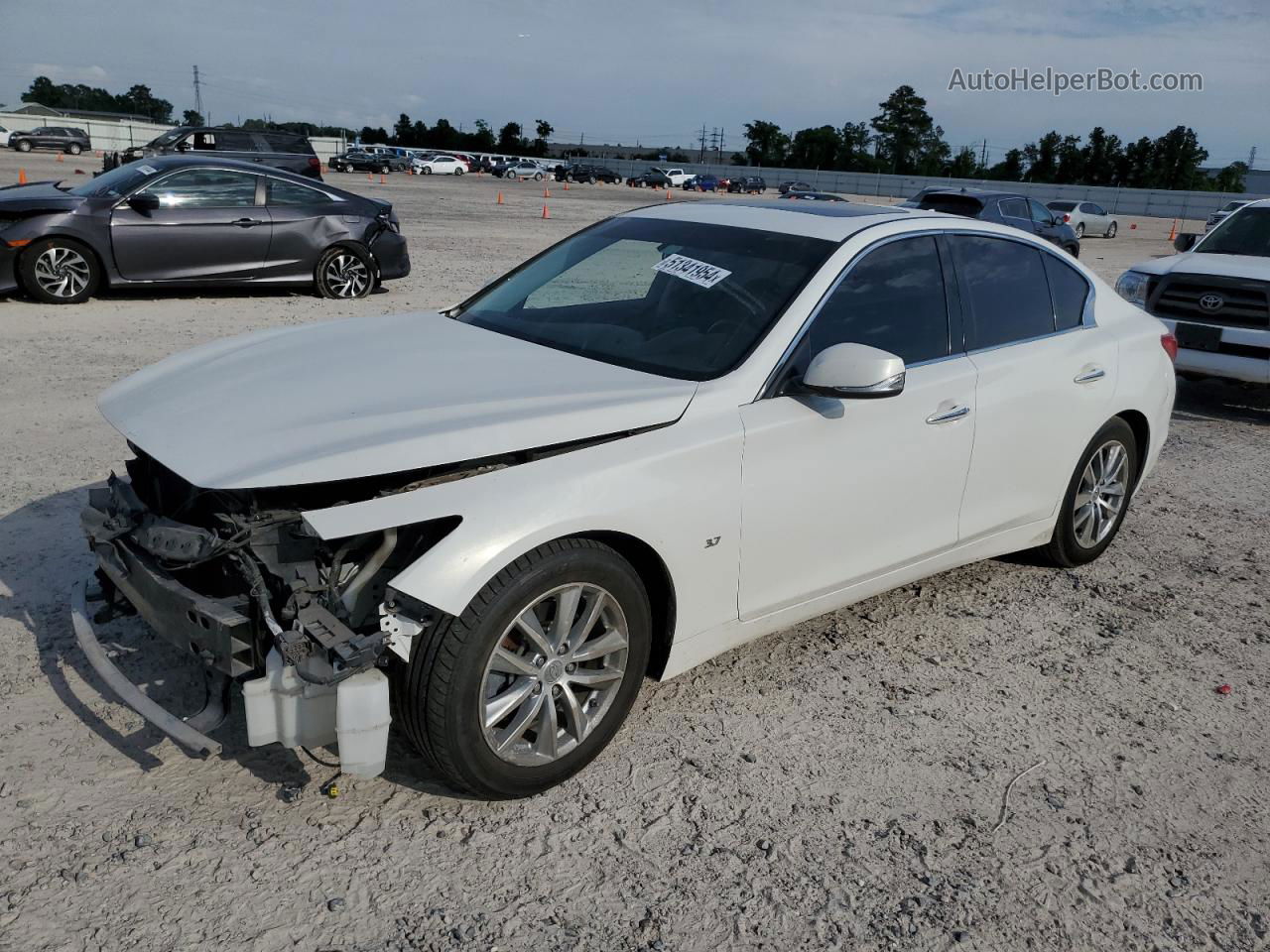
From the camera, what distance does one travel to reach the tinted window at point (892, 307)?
3.80m

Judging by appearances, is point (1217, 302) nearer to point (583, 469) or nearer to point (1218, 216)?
point (583, 469)

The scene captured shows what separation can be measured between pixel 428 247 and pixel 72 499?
13.1 m

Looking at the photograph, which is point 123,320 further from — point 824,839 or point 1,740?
point 824,839

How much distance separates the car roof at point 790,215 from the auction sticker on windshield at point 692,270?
27cm

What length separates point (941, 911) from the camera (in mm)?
2863

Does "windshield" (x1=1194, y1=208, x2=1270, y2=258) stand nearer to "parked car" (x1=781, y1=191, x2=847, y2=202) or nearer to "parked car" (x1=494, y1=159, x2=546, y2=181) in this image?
"parked car" (x1=781, y1=191, x2=847, y2=202)

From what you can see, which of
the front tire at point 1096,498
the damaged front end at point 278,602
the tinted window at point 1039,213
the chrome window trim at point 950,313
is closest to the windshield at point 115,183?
the damaged front end at point 278,602

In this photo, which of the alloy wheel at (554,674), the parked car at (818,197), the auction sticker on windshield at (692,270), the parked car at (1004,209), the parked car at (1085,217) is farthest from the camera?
the parked car at (1085,217)

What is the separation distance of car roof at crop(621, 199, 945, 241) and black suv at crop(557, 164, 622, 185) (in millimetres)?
64897

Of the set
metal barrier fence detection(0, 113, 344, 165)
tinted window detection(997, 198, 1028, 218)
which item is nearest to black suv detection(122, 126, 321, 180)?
tinted window detection(997, 198, 1028, 218)

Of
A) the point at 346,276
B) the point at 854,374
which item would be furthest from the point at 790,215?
the point at 346,276

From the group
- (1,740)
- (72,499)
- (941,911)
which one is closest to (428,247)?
(72,499)

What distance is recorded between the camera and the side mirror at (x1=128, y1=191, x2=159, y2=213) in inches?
415

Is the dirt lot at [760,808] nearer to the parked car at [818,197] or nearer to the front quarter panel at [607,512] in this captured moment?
the front quarter panel at [607,512]
